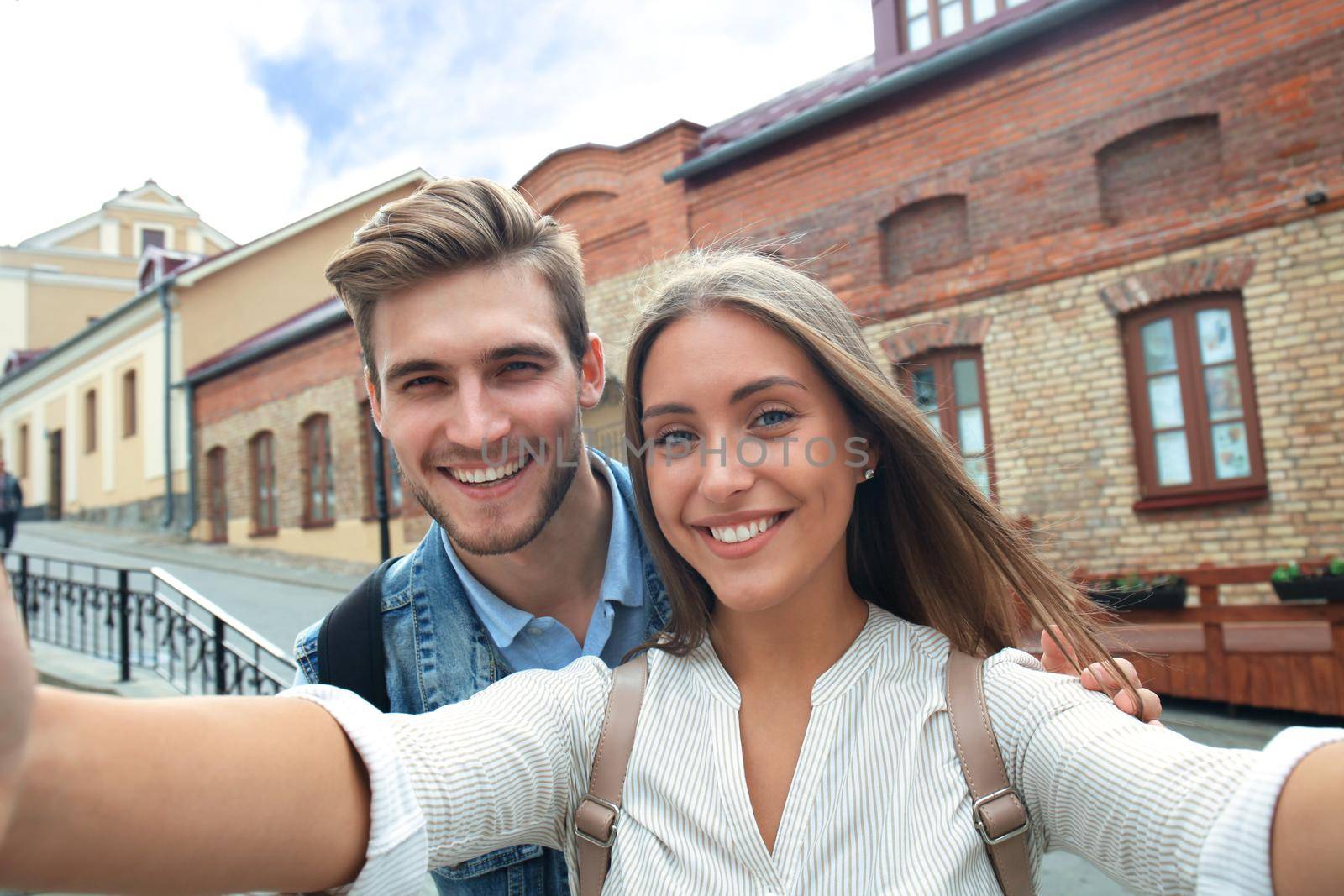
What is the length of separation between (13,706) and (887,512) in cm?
165

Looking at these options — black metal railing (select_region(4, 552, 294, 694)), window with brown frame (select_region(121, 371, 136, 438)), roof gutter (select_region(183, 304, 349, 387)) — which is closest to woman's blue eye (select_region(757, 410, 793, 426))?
black metal railing (select_region(4, 552, 294, 694))

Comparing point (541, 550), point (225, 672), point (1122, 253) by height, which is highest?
point (1122, 253)

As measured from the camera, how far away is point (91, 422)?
2628 centimetres

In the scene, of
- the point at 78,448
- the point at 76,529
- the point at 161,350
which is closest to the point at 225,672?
the point at 161,350

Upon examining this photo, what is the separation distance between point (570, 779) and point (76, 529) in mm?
28302

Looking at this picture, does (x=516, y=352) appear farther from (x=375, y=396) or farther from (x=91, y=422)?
(x=91, y=422)

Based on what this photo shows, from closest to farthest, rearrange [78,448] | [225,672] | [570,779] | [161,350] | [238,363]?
[570,779] < [225,672] < [238,363] < [161,350] < [78,448]

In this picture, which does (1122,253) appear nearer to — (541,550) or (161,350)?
(541,550)

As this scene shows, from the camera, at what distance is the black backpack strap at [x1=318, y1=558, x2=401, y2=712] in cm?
221

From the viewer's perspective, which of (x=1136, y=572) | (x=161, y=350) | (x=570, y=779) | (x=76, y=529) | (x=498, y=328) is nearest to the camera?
(x=570, y=779)

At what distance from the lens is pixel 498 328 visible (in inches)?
88.1

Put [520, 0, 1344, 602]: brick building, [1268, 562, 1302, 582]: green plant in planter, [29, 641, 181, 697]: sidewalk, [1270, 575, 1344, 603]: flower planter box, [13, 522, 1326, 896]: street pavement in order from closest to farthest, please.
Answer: [13, 522, 1326, 896]: street pavement, [1270, 575, 1344, 603]: flower planter box, [1268, 562, 1302, 582]: green plant in planter, [29, 641, 181, 697]: sidewalk, [520, 0, 1344, 602]: brick building

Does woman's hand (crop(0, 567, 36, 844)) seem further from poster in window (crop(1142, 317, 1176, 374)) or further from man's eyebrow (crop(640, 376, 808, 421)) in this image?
poster in window (crop(1142, 317, 1176, 374))

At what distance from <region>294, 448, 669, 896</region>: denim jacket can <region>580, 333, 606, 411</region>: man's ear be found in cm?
51
